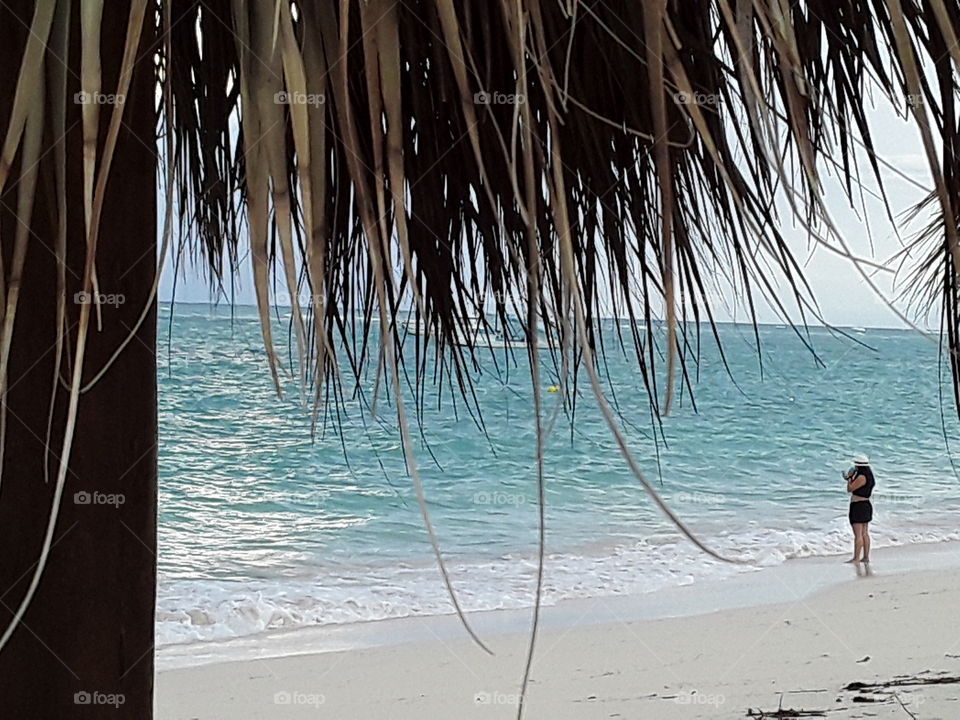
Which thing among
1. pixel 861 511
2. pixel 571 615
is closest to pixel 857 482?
pixel 861 511

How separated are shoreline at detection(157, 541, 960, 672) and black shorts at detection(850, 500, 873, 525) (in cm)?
31

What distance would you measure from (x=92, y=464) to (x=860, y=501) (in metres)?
6.31

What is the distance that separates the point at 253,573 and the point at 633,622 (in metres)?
2.71

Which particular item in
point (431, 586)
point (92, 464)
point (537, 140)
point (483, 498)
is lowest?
point (431, 586)

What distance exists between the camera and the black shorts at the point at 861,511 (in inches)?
251

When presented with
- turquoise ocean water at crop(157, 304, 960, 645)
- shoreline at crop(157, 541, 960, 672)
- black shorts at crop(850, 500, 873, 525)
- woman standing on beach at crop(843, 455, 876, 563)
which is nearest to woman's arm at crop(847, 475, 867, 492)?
woman standing on beach at crop(843, 455, 876, 563)

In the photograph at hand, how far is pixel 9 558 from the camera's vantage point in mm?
553

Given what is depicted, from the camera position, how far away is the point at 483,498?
8.99m

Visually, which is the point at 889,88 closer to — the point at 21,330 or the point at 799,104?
the point at 799,104

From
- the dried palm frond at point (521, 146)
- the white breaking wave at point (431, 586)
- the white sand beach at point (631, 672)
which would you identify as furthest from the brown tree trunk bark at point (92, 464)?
the white breaking wave at point (431, 586)

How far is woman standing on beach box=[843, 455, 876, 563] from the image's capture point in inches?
240

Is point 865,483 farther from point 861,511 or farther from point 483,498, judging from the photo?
point 483,498

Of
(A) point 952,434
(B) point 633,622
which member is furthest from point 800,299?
(A) point 952,434

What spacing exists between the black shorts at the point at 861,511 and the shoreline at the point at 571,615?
31 centimetres
